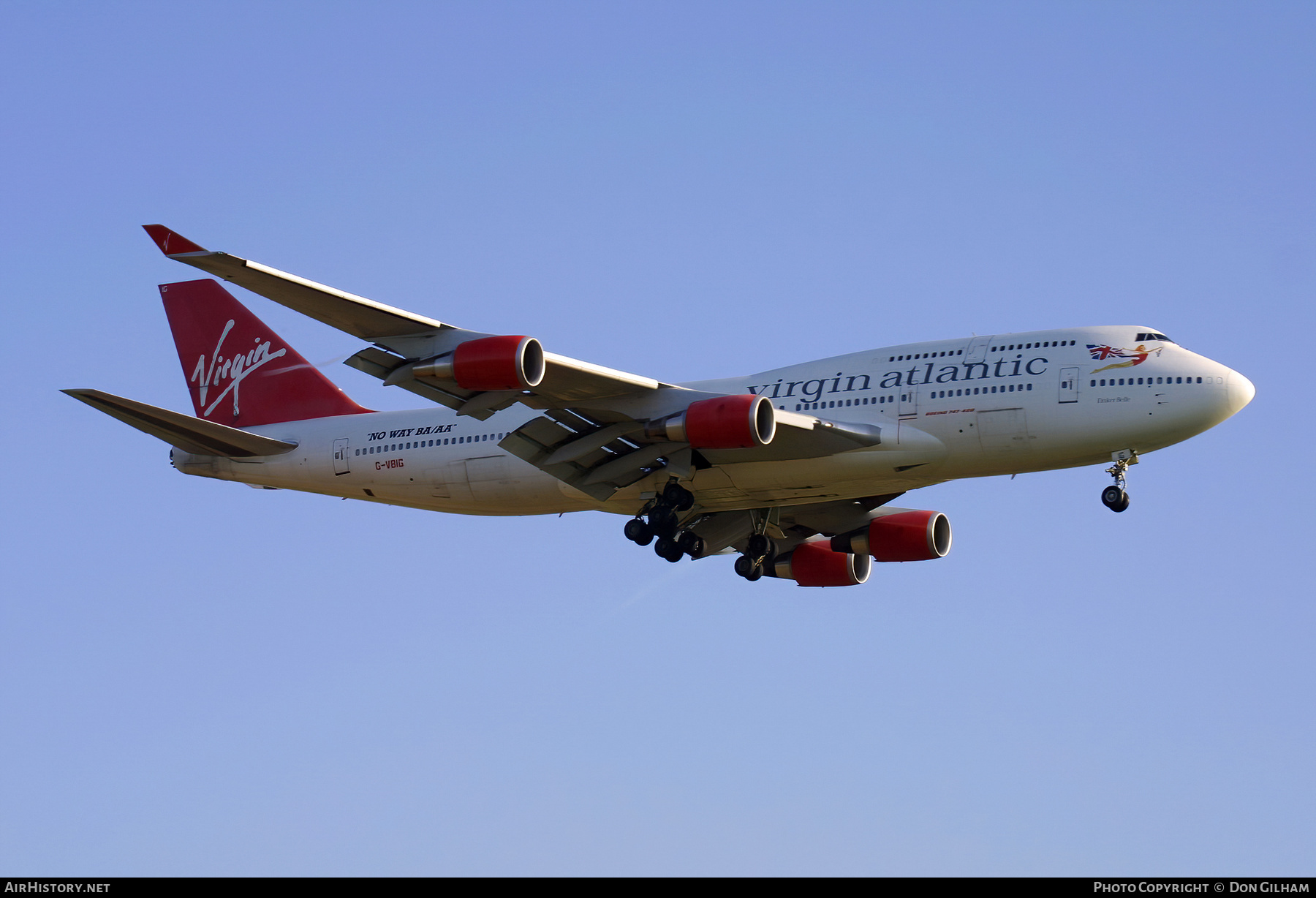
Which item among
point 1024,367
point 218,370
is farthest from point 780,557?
point 218,370

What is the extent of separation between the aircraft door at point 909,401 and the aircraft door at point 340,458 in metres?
15.2

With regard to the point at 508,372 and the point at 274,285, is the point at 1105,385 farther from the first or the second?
the point at 274,285

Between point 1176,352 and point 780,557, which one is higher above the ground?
point 1176,352

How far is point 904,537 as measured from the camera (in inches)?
1613

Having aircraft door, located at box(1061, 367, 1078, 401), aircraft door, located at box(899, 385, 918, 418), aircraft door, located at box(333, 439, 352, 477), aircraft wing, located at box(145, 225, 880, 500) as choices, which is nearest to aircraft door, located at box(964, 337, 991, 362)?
aircraft door, located at box(899, 385, 918, 418)

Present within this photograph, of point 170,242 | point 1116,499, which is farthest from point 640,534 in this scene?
point 170,242

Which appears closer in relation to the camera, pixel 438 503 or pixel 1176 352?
pixel 1176 352

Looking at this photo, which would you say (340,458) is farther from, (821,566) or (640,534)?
(821,566)

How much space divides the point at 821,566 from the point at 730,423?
11141 millimetres

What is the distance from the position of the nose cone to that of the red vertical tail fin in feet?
75.6

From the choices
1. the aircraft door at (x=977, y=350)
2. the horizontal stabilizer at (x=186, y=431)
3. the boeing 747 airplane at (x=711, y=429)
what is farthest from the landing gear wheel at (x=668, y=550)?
the horizontal stabilizer at (x=186, y=431)

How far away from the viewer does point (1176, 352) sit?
34.1 metres
